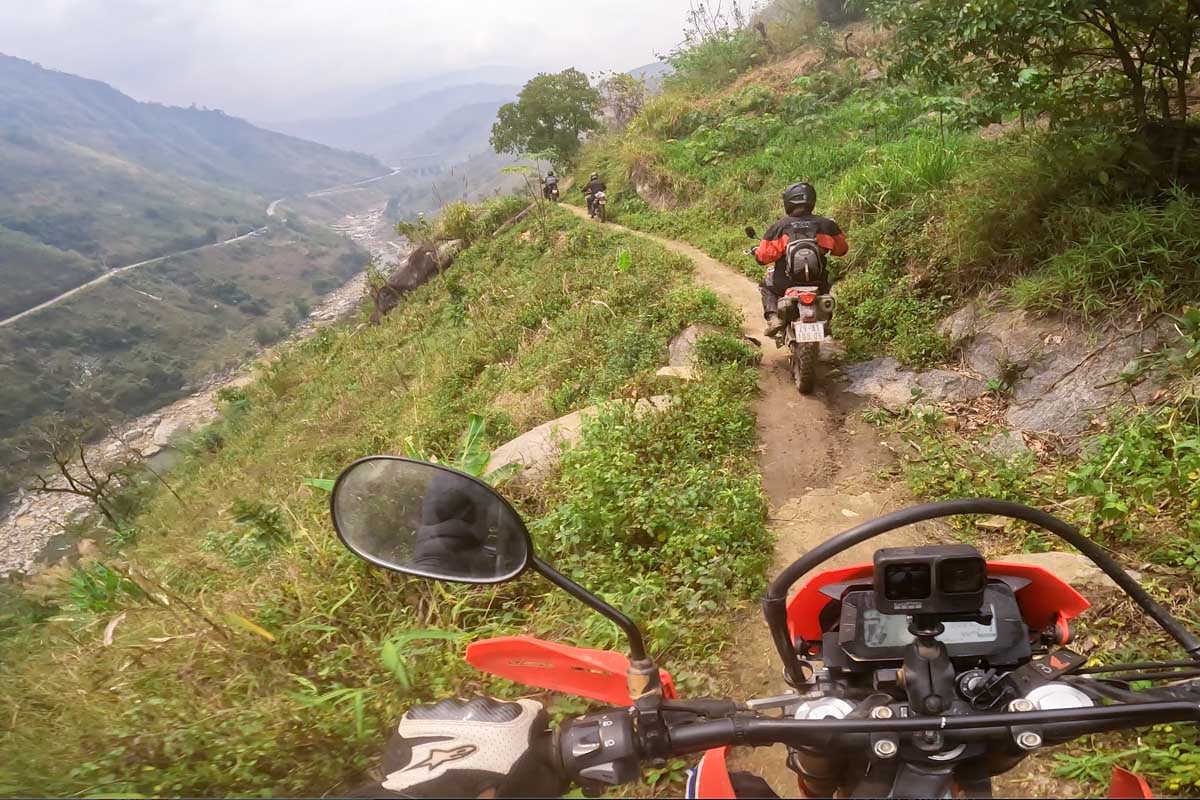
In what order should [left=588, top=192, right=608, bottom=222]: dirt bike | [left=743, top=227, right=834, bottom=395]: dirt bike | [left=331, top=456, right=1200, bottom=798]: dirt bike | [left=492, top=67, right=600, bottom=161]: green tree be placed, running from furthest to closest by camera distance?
[left=492, top=67, right=600, bottom=161]: green tree < [left=588, top=192, right=608, bottom=222]: dirt bike < [left=743, top=227, right=834, bottom=395]: dirt bike < [left=331, top=456, right=1200, bottom=798]: dirt bike

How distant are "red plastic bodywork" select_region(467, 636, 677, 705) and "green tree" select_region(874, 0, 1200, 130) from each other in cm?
468

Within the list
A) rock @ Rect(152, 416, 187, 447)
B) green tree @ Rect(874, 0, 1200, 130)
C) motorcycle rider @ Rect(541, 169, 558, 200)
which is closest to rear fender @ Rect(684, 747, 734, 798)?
green tree @ Rect(874, 0, 1200, 130)

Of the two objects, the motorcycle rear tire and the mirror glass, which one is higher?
the mirror glass

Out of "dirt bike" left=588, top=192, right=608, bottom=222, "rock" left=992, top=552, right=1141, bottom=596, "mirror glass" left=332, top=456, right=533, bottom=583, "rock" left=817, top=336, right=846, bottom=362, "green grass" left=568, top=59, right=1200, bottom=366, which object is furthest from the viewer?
"dirt bike" left=588, top=192, right=608, bottom=222

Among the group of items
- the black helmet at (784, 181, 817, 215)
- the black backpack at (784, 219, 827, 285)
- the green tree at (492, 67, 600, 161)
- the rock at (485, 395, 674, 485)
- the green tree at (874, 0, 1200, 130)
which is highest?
the green tree at (492, 67, 600, 161)

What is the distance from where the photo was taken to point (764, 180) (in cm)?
1151

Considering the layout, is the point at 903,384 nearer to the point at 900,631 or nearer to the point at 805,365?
the point at 805,365

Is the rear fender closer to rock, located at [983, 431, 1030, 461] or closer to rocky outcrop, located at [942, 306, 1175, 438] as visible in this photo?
rock, located at [983, 431, 1030, 461]

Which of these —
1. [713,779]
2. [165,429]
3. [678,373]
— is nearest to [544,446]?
[678,373]

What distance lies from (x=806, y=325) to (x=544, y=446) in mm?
2443

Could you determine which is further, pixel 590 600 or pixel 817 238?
pixel 817 238

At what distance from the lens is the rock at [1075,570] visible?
2.93 m

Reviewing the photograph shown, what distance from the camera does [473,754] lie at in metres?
1.43

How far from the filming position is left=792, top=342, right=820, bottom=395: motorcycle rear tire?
5.27 meters
